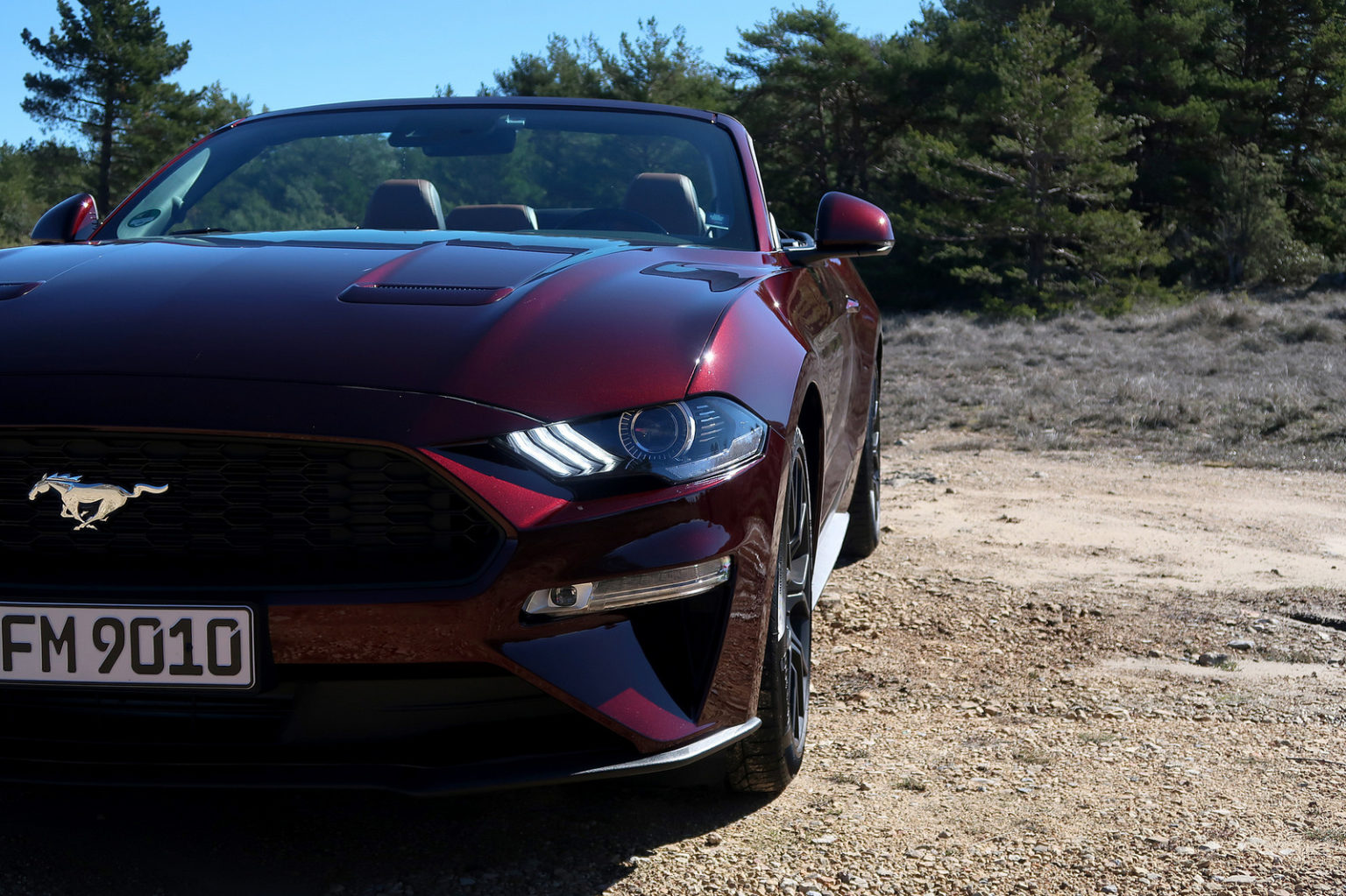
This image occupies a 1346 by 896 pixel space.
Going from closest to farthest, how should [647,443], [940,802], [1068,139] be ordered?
[647,443], [940,802], [1068,139]

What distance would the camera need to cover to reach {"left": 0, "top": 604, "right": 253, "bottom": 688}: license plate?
5.92ft

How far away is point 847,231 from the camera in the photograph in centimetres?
332

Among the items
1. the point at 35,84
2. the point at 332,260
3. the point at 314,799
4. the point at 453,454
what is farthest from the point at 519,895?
the point at 35,84

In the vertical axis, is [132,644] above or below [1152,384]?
above

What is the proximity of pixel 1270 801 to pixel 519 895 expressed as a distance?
1484 mm

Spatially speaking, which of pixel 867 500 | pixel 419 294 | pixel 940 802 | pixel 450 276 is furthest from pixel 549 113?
pixel 940 802

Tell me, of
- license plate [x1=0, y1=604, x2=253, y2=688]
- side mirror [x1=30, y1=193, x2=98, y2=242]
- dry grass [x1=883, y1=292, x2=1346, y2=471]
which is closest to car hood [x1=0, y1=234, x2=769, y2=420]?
license plate [x1=0, y1=604, x2=253, y2=688]

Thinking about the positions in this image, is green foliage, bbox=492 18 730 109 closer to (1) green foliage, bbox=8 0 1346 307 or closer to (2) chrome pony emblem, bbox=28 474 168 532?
(1) green foliage, bbox=8 0 1346 307

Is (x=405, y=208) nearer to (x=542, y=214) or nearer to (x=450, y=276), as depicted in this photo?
(x=542, y=214)

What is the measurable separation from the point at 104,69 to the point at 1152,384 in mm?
48983

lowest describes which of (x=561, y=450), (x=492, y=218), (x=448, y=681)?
(x=448, y=681)

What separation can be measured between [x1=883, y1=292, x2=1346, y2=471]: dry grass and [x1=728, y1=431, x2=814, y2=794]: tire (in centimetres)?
662

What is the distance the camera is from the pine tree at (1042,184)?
2989 cm

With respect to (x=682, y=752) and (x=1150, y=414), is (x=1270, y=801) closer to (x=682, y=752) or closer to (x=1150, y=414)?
(x=682, y=752)
